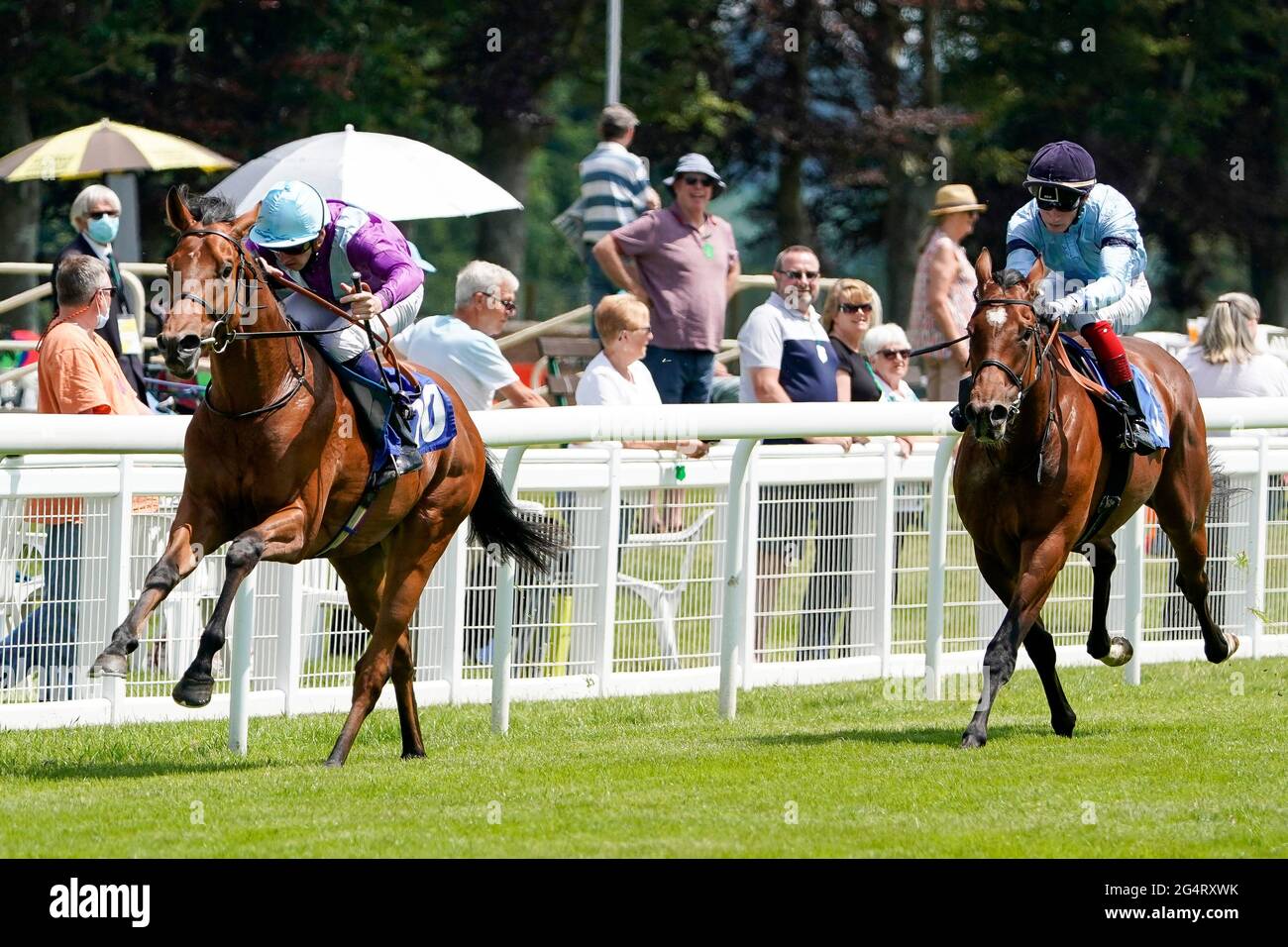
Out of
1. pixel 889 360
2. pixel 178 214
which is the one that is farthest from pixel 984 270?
pixel 889 360

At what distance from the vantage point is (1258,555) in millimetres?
9555

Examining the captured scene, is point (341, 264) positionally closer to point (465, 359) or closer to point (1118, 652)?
point (465, 359)

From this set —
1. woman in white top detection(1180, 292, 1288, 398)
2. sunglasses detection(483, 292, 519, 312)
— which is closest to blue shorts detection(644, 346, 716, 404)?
sunglasses detection(483, 292, 519, 312)

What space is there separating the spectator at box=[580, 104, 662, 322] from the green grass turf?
12.4ft

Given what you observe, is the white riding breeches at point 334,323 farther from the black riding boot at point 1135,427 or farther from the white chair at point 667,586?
the black riding boot at point 1135,427

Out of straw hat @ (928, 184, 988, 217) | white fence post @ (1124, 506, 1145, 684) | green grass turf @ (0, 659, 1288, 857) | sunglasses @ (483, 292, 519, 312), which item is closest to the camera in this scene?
green grass turf @ (0, 659, 1288, 857)

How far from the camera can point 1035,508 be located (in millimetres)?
7113

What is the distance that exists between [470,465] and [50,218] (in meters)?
16.4

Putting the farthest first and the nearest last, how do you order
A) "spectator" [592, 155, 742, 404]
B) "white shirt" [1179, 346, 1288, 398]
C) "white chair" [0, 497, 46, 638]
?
"white shirt" [1179, 346, 1288, 398] < "spectator" [592, 155, 742, 404] < "white chair" [0, 497, 46, 638]

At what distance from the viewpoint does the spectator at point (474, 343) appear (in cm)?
873

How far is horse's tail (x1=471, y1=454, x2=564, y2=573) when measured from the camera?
24.1 ft

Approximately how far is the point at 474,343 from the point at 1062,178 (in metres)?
2.53

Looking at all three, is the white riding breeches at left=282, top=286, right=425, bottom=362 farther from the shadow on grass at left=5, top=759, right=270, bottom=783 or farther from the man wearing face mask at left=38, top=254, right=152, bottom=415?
the man wearing face mask at left=38, top=254, right=152, bottom=415
